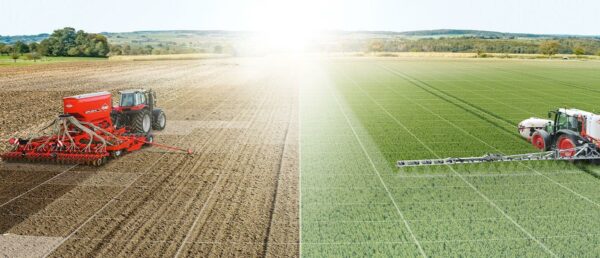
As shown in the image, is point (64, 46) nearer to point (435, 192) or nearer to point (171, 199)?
point (171, 199)

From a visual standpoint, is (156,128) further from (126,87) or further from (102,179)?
(126,87)

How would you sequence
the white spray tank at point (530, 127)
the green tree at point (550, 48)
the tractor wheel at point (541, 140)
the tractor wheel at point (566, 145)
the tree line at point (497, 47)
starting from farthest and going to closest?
the tree line at point (497, 47), the green tree at point (550, 48), the white spray tank at point (530, 127), the tractor wheel at point (541, 140), the tractor wheel at point (566, 145)

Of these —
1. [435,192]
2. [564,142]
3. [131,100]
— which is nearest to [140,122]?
[131,100]

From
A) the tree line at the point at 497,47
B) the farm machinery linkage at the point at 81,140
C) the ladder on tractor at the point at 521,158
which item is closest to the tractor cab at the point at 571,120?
the ladder on tractor at the point at 521,158

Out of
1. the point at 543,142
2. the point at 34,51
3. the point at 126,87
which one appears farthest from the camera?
the point at 34,51

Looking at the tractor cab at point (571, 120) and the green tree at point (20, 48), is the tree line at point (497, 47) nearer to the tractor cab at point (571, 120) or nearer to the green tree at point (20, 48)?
the green tree at point (20, 48)

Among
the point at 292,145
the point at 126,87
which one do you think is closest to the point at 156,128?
the point at 292,145
